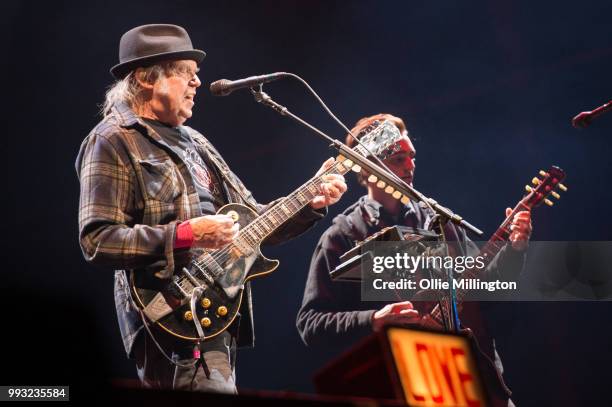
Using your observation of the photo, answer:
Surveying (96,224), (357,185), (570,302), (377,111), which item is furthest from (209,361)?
(570,302)

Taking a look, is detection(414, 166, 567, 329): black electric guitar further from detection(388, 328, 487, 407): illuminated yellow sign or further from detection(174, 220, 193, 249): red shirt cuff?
detection(388, 328, 487, 407): illuminated yellow sign

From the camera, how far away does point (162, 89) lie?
3518mm

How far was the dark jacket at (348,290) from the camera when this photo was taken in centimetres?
423

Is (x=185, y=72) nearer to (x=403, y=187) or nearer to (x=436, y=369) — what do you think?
(x=403, y=187)

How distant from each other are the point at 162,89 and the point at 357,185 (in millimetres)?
1644

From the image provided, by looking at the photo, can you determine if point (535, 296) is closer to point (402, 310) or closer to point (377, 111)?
point (402, 310)

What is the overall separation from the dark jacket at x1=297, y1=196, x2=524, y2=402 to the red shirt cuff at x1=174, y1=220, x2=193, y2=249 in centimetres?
142

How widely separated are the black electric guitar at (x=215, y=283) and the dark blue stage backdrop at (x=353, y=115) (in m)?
1.18

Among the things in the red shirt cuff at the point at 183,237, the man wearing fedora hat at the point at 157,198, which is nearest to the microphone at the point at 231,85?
the man wearing fedora hat at the point at 157,198

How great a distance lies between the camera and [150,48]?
3547 mm

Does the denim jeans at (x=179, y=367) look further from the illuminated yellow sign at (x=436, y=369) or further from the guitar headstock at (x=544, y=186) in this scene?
the guitar headstock at (x=544, y=186)

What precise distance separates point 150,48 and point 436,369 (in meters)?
2.36

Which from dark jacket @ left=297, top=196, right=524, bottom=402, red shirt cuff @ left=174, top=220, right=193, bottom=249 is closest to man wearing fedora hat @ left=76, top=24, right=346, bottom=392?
red shirt cuff @ left=174, top=220, right=193, bottom=249

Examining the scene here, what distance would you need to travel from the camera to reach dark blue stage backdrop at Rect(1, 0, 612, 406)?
14.0ft
